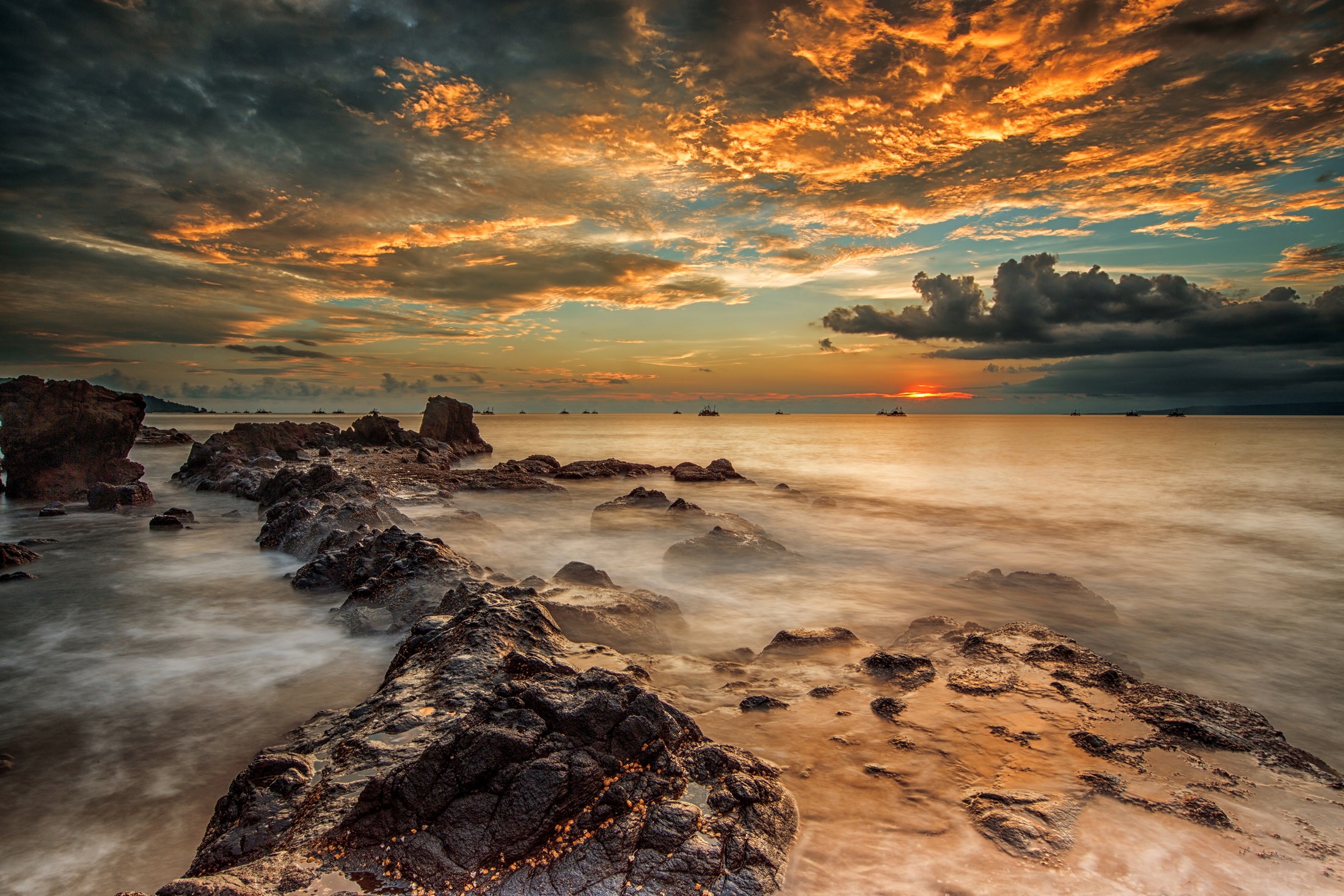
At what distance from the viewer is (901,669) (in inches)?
241

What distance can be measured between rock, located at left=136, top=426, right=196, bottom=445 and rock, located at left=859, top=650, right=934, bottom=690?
187 feet

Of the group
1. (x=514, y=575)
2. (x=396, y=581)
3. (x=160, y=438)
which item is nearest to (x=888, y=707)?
(x=396, y=581)

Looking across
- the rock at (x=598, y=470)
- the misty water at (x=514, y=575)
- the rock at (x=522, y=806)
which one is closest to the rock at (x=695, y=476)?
the rock at (x=598, y=470)

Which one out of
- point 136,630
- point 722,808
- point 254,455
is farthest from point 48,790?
point 254,455

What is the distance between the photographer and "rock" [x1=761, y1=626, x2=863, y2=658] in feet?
22.9

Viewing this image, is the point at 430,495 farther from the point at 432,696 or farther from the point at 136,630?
the point at 432,696

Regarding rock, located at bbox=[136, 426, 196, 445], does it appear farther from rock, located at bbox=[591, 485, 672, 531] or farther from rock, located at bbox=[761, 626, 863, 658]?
rock, located at bbox=[761, 626, 863, 658]

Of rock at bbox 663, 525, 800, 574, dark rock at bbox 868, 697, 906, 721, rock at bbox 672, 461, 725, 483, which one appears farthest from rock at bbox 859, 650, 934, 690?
rock at bbox 672, 461, 725, 483

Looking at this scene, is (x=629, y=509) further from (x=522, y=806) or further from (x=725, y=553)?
(x=522, y=806)

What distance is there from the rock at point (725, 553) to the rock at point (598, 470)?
15.4 meters

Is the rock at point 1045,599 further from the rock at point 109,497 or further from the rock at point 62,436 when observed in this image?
the rock at point 62,436

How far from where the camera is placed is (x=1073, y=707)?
5.37 meters

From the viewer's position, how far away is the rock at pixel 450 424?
131ft

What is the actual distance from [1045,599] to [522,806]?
10133mm
